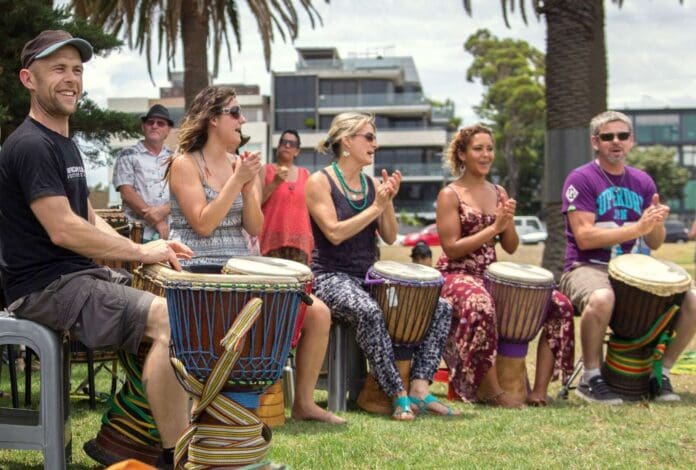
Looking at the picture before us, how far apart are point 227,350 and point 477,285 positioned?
9.85 ft

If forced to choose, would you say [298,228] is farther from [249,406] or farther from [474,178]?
[249,406]

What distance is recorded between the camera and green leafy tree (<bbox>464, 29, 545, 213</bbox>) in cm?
5380

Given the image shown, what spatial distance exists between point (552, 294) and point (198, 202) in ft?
8.59

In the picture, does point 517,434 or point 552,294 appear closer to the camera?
point 517,434

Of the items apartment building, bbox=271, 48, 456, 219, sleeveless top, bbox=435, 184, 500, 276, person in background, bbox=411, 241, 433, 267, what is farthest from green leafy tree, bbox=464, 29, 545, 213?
sleeveless top, bbox=435, 184, 500, 276

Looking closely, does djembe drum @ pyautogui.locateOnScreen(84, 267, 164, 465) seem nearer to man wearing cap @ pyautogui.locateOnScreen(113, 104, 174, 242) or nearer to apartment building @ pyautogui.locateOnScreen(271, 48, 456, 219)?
man wearing cap @ pyautogui.locateOnScreen(113, 104, 174, 242)

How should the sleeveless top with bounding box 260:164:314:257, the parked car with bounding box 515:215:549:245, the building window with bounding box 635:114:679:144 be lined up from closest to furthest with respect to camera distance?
the sleeveless top with bounding box 260:164:314:257
the parked car with bounding box 515:215:549:245
the building window with bounding box 635:114:679:144

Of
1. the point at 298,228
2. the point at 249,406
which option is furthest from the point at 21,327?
the point at 298,228

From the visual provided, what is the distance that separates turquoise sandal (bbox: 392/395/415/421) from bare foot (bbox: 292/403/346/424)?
14.4 inches

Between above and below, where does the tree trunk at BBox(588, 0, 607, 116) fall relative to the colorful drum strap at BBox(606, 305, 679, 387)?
above

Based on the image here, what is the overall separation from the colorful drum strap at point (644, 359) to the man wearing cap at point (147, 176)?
138 inches

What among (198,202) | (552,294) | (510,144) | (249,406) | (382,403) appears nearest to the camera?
(249,406)

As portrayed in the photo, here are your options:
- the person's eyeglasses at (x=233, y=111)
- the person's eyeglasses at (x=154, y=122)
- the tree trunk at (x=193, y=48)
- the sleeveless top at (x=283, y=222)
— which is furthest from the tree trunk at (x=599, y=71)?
the person's eyeglasses at (x=233, y=111)

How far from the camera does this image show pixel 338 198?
20.4ft
